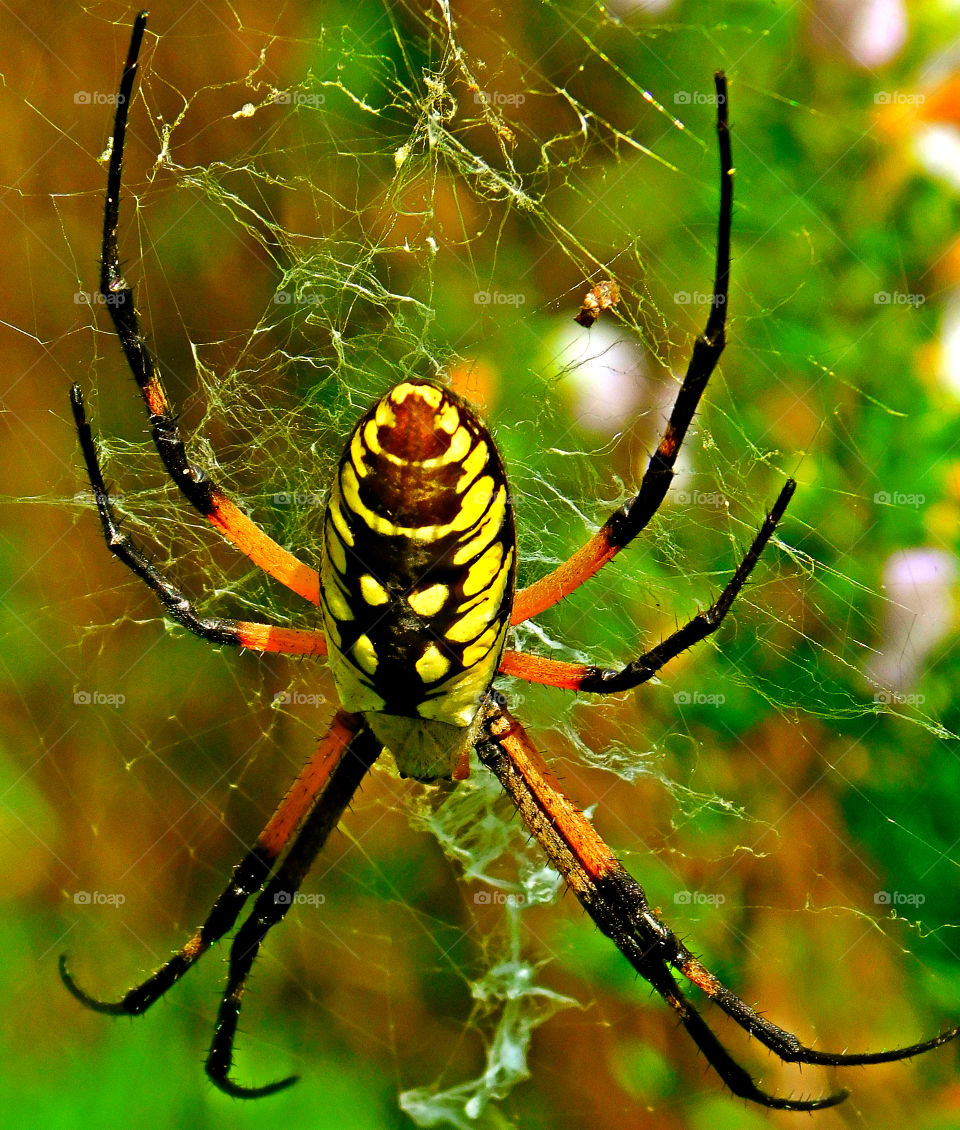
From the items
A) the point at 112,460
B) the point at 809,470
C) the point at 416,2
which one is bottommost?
the point at 112,460

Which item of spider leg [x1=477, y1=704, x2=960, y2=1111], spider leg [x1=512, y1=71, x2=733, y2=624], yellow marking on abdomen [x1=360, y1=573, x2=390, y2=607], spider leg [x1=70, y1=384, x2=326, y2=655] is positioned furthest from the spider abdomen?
spider leg [x1=477, y1=704, x2=960, y2=1111]

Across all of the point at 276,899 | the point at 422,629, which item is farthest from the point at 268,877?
the point at 422,629

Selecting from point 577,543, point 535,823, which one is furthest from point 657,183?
point 535,823

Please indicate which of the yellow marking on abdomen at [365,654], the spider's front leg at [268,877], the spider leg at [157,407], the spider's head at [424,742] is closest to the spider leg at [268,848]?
the spider's front leg at [268,877]

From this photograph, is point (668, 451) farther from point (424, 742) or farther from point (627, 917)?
point (627, 917)

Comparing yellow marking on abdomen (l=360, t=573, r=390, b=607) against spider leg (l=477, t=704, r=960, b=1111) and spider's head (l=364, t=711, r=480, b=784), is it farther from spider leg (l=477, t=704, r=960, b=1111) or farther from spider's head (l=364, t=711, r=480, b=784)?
spider leg (l=477, t=704, r=960, b=1111)

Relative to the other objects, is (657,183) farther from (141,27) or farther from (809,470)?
(141,27)
